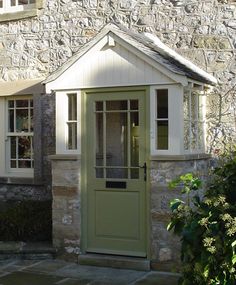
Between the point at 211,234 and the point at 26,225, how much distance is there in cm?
454

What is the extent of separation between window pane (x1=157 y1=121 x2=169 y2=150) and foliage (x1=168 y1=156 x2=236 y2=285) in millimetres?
2325

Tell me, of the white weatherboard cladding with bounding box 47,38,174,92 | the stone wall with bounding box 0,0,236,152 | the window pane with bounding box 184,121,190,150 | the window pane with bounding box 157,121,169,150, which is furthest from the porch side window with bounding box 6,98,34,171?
the window pane with bounding box 184,121,190,150

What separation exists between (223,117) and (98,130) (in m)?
1.82

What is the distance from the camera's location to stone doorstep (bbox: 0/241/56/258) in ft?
24.4

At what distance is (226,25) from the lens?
7.50m

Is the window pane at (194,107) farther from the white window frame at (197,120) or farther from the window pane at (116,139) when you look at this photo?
the window pane at (116,139)

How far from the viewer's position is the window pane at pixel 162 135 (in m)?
6.74

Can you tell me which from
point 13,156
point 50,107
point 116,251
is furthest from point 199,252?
point 13,156

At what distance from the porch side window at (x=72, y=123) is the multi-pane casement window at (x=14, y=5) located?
263 centimetres

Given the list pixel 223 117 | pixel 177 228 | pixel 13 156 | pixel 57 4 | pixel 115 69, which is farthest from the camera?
pixel 13 156

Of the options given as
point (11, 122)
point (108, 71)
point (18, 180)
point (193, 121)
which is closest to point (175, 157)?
point (193, 121)

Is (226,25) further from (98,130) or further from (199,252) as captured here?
(199,252)

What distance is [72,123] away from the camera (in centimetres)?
729

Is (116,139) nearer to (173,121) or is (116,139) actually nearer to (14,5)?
(173,121)
